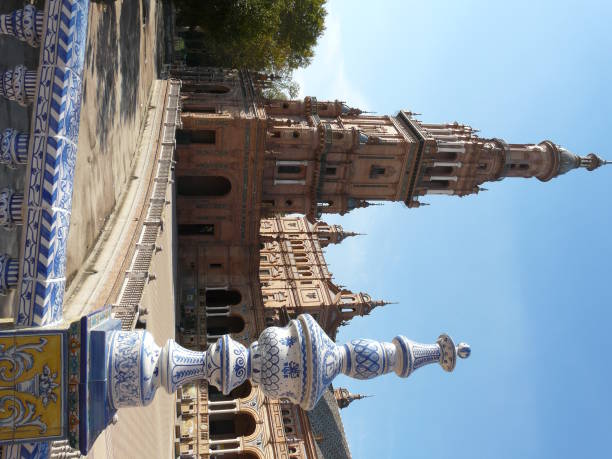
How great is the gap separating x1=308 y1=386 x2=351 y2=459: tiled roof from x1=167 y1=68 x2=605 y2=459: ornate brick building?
0.14 metres

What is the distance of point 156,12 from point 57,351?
31.1 metres

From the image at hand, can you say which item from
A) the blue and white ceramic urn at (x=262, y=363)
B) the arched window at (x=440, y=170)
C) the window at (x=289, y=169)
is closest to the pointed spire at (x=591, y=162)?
the arched window at (x=440, y=170)

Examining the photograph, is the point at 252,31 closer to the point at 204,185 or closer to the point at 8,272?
the point at 204,185

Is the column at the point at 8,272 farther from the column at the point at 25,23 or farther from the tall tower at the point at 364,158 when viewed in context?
the tall tower at the point at 364,158

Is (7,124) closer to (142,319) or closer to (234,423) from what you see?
(142,319)

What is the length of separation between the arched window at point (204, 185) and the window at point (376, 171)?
9.94m

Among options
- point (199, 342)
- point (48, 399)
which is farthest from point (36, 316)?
point (199, 342)

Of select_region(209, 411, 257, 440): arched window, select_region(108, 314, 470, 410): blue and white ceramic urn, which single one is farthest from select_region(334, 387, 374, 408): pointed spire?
select_region(108, 314, 470, 410): blue and white ceramic urn

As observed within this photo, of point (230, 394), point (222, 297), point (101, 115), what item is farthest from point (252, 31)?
point (230, 394)

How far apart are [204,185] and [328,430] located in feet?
62.7

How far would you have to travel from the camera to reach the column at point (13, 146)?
21.1 feet

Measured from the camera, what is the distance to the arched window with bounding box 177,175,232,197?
32750 millimetres

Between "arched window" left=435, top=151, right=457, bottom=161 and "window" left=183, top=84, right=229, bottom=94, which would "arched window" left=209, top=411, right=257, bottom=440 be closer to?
"arched window" left=435, top=151, right=457, bottom=161

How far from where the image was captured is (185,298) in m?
31.3
